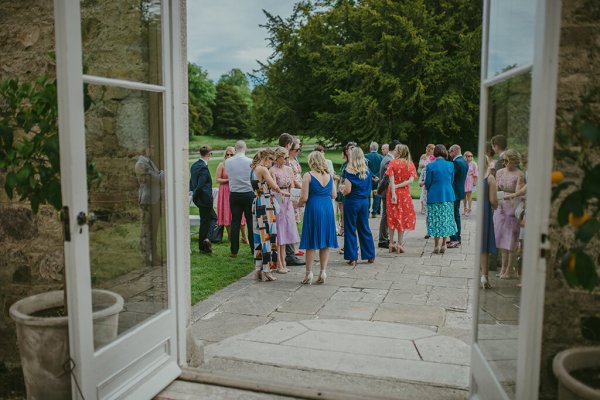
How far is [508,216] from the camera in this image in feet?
10.3

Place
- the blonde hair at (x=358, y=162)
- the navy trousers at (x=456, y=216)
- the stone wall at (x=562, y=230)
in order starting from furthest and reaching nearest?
1. the navy trousers at (x=456, y=216)
2. the blonde hair at (x=358, y=162)
3. the stone wall at (x=562, y=230)

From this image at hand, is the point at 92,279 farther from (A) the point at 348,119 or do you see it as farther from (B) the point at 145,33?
(A) the point at 348,119

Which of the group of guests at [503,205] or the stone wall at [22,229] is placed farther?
the stone wall at [22,229]

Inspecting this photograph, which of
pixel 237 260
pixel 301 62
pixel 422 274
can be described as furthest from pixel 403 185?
pixel 301 62

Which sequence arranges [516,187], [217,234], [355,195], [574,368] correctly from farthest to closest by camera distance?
[217,234]
[355,195]
[516,187]
[574,368]

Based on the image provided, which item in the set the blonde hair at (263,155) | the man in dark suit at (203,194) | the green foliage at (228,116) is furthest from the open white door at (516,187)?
the green foliage at (228,116)

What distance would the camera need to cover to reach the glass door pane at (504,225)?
295cm

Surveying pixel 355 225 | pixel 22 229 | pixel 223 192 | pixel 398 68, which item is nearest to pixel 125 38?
pixel 22 229

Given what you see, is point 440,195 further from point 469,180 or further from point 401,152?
point 469,180

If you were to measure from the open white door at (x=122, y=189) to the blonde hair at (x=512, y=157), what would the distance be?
209cm

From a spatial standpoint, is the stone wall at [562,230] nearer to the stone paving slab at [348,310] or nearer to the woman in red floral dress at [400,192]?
the stone paving slab at [348,310]

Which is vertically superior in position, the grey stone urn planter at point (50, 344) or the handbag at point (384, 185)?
the handbag at point (384, 185)

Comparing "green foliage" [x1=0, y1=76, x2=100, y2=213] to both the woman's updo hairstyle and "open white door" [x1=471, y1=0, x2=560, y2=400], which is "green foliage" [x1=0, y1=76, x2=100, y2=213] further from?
the woman's updo hairstyle

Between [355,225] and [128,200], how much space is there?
4.52 m
